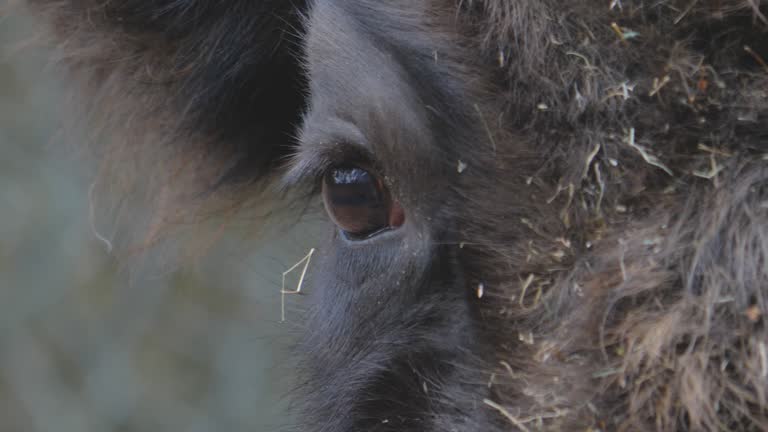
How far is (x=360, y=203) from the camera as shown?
1.85 meters

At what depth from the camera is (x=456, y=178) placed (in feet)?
5.53

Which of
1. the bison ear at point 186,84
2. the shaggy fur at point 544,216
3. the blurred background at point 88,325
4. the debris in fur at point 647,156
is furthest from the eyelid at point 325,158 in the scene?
the blurred background at point 88,325

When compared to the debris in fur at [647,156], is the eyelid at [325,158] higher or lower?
lower

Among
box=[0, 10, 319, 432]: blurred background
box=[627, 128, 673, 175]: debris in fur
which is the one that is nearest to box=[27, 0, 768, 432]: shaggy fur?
box=[627, 128, 673, 175]: debris in fur

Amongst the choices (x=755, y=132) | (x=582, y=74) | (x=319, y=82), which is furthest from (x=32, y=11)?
(x=755, y=132)

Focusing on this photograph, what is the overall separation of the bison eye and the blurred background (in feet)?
12.8

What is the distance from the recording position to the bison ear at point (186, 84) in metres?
2.33

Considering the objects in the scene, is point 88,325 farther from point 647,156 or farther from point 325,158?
point 647,156

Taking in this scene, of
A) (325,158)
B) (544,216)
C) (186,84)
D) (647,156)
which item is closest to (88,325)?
(186,84)

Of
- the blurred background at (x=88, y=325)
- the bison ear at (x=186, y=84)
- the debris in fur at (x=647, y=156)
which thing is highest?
the debris in fur at (x=647, y=156)

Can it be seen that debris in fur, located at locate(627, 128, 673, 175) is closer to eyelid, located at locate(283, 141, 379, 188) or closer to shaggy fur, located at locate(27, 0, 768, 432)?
shaggy fur, located at locate(27, 0, 768, 432)

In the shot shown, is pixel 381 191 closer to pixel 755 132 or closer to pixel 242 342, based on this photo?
pixel 755 132

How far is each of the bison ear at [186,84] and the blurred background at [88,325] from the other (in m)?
2.95

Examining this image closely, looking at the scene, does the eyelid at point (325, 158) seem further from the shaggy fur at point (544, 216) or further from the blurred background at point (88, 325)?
the blurred background at point (88, 325)
